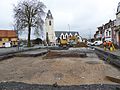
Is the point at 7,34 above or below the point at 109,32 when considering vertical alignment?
above

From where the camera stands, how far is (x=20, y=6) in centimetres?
6581

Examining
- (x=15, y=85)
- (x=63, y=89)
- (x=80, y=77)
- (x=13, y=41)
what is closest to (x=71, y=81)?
(x=80, y=77)

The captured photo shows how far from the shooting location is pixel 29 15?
64.6 meters

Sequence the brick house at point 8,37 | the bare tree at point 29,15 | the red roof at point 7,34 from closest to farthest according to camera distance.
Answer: the bare tree at point 29,15 < the brick house at point 8,37 < the red roof at point 7,34

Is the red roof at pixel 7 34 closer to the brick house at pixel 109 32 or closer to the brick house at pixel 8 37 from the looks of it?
the brick house at pixel 8 37

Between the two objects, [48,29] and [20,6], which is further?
[48,29]

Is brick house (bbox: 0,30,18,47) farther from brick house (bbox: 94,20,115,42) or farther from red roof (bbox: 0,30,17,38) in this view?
brick house (bbox: 94,20,115,42)

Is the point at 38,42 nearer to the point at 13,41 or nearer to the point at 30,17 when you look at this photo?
the point at 13,41

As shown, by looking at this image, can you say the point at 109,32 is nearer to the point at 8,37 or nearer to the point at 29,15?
the point at 29,15

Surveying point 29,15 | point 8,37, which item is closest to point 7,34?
point 8,37

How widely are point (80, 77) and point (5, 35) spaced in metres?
96.0

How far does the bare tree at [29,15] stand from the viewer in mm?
63688

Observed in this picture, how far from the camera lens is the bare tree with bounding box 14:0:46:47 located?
63688mm

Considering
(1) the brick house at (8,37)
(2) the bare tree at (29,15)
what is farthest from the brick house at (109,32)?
(1) the brick house at (8,37)
